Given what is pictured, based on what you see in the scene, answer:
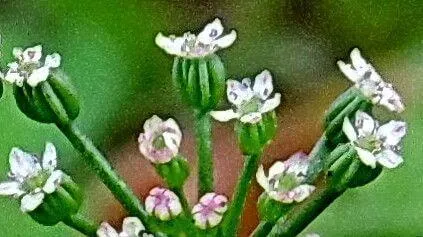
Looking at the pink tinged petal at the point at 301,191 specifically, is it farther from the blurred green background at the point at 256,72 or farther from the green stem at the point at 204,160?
the blurred green background at the point at 256,72

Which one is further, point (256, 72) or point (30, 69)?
point (256, 72)

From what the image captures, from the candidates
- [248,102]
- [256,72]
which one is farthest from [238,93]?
[256,72]

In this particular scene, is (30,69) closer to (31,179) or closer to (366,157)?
(31,179)

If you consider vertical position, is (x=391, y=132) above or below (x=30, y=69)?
below

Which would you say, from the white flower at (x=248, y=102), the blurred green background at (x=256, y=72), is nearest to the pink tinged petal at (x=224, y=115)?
the white flower at (x=248, y=102)
